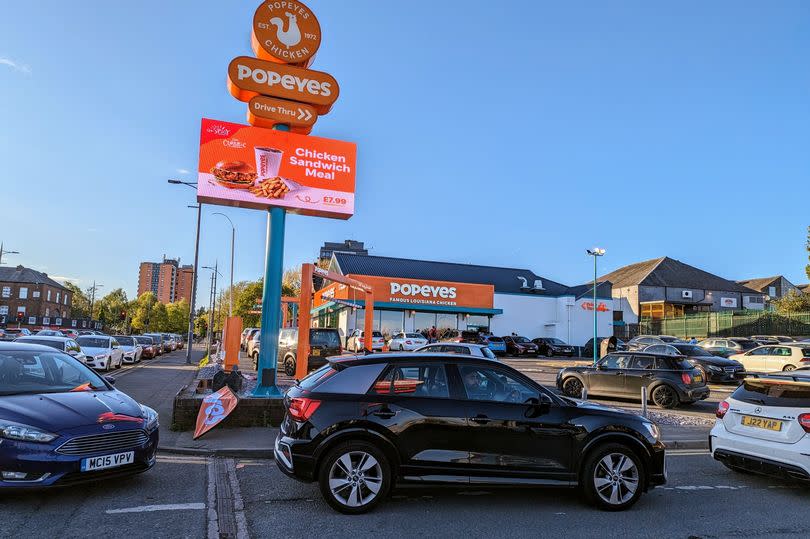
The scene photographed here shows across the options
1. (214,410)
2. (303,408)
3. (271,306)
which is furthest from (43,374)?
(271,306)

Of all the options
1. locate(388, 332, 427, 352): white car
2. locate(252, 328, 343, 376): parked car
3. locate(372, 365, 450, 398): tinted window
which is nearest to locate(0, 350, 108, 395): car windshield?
locate(372, 365, 450, 398): tinted window

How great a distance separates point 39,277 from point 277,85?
95.4m

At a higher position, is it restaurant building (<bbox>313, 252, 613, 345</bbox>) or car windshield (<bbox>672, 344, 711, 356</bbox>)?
restaurant building (<bbox>313, 252, 613, 345</bbox>)

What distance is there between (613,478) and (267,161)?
31.2 ft

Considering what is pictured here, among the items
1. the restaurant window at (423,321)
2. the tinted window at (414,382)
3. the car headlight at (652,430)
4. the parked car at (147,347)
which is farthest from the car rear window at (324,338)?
the restaurant window at (423,321)

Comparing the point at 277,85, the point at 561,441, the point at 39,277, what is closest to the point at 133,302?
the point at 39,277

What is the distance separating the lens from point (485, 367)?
19.2 ft

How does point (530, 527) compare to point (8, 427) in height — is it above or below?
below

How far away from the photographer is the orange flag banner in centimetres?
876

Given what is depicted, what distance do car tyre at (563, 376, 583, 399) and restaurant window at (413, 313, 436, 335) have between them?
27172 mm

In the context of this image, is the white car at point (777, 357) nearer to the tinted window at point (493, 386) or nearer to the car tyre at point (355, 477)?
the tinted window at point (493, 386)

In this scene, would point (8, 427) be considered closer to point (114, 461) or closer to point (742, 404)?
point (114, 461)

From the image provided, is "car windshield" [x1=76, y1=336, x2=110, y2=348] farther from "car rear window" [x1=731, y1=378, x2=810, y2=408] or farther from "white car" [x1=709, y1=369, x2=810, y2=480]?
"car rear window" [x1=731, y1=378, x2=810, y2=408]

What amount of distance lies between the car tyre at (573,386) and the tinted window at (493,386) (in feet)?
34.9
